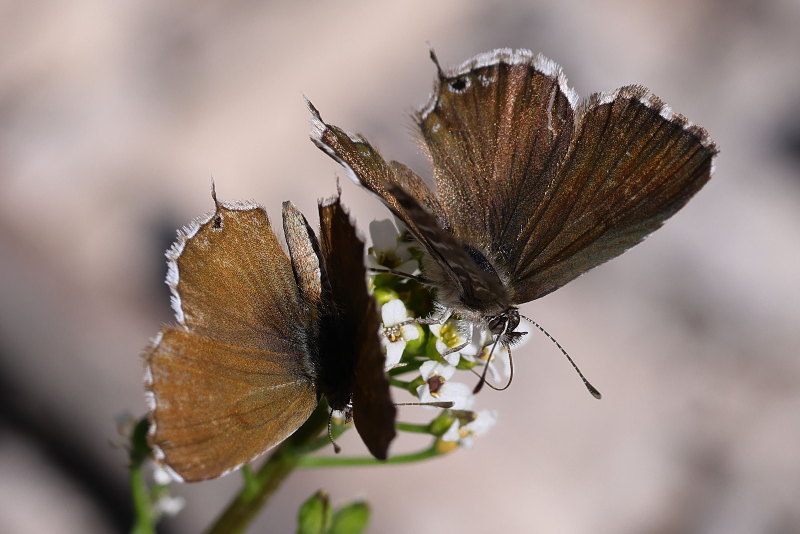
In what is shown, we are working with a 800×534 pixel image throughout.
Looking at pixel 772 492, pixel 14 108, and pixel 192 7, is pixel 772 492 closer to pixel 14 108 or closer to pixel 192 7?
pixel 192 7

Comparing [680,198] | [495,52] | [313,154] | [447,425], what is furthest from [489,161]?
[313,154]

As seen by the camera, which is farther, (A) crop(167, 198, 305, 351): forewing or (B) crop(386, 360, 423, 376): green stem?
(B) crop(386, 360, 423, 376): green stem

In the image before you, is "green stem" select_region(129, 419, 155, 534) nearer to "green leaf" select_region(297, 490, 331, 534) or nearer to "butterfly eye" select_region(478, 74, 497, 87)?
"green leaf" select_region(297, 490, 331, 534)

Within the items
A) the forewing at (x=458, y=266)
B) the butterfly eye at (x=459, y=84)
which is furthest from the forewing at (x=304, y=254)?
the butterfly eye at (x=459, y=84)

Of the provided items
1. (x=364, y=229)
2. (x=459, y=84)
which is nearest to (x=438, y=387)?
(x=459, y=84)

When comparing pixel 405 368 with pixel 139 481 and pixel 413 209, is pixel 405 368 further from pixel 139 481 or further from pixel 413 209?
pixel 139 481

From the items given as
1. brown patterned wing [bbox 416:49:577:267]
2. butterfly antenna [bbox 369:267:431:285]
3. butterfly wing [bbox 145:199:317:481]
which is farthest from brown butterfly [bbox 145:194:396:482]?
brown patterned wing [bbox 416:49:577:267]

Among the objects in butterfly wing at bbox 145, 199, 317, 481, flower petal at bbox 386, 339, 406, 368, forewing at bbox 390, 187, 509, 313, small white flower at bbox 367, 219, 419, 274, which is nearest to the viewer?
forewing at bbox 390, 187, 509, 313
